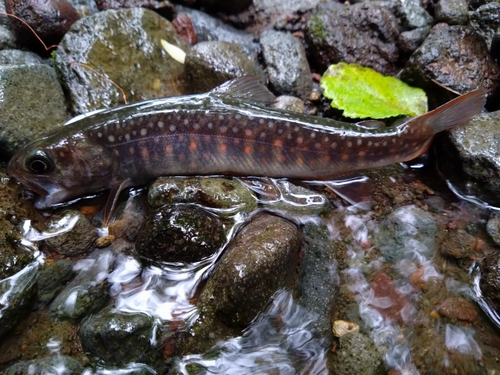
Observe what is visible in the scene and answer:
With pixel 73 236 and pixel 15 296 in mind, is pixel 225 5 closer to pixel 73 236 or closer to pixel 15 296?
pixel 73 236

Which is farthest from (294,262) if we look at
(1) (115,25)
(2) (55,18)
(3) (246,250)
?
(2) (55,18)

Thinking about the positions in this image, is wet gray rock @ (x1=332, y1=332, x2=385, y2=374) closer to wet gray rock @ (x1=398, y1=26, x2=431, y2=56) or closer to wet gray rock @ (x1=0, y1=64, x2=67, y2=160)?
wet gray rock @ (x1=0, y1=64, x2=67, y2=160)

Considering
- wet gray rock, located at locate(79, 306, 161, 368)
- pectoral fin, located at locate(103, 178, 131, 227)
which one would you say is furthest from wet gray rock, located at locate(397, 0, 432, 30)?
wet gray rock, located at locate(79, 306, 161, 368)

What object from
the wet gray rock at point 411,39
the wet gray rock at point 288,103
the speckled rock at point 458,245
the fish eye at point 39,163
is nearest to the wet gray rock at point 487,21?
the wet gray rock at point 411,39

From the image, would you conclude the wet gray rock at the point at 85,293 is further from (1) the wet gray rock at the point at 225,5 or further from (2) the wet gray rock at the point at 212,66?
(1) the wet gray rock at the point at 225,5

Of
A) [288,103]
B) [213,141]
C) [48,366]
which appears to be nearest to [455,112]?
[288,103]

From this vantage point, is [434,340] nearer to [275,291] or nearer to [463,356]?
[463,356]
